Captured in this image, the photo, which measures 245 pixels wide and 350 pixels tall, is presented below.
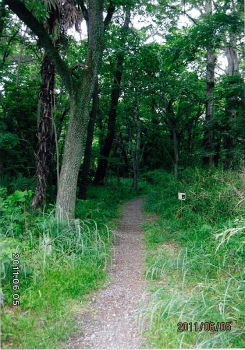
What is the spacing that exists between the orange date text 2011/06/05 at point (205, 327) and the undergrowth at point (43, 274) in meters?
1.19

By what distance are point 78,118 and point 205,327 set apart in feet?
14.1

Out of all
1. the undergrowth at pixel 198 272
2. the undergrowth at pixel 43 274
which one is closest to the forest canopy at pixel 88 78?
the undergrowth at pixel 43 274

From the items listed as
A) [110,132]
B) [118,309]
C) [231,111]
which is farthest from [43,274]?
[110,132]

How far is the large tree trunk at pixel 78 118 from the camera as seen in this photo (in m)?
5.74

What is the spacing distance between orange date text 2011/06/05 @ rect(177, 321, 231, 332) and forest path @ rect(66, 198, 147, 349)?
47cm

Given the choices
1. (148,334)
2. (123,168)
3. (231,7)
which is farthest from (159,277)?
(123,168)

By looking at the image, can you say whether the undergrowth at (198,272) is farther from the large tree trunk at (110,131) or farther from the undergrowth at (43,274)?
the large tree trunk at (110,131)

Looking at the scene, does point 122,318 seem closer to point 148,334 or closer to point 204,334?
point 148,334

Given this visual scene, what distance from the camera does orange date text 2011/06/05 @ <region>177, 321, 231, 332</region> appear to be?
2924mm

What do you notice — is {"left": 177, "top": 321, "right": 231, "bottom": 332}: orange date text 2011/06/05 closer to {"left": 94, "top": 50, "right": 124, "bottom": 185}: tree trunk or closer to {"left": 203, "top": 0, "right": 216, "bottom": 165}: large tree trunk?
{"left": 203, "top": 0, "right": 216, "bottom": 165}: large tree trunk

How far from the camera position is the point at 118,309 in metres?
3.60

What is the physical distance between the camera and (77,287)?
12.7 feet

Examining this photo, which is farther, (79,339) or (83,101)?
(83,101)

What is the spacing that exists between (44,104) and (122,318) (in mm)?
4877
